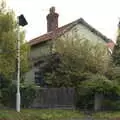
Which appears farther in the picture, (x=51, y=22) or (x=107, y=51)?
(x=51, y=22)

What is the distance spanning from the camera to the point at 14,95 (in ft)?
99.2

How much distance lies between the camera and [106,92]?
30281mm

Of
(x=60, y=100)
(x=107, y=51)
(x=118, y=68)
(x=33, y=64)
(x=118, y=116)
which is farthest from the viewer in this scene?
(x=33, y=64)

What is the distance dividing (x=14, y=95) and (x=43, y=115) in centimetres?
453

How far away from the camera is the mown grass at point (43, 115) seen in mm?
24700

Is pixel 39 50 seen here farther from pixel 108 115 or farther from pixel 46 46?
pixel 108 115

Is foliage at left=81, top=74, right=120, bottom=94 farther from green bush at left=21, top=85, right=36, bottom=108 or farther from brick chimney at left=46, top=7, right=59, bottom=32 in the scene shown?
brick chimney at left=46, top=7, right=59, bottom=32

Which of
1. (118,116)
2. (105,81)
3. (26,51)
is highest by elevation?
(26,51)

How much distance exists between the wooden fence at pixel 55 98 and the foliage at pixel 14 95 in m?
0.74

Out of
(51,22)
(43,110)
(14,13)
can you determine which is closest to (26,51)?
(14,13)

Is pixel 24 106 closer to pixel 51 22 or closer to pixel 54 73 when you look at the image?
pixel 54 73

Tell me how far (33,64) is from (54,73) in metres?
5.99

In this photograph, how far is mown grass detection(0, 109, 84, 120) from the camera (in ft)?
81.0

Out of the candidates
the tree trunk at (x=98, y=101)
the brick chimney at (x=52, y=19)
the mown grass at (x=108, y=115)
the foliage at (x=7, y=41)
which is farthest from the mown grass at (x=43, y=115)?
the brick chimney at (x=52, y=19)
